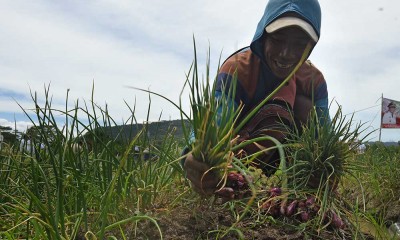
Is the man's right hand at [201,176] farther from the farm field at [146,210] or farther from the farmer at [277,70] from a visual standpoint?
the farmer at [277,70]

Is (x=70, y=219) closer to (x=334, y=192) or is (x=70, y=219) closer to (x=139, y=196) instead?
(x=139, y=196)

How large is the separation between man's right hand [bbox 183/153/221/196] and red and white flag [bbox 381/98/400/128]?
5483 millimetres

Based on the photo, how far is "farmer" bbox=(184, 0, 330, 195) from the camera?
202 cm

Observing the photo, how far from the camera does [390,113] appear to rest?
6.21 m

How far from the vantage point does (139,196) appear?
3.73ft

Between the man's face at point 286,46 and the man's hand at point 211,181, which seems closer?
→ the man's hand at point 211,181

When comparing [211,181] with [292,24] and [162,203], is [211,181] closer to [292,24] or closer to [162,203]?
[162,203]

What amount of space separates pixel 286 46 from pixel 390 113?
4.79m

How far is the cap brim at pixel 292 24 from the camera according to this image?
201 cm

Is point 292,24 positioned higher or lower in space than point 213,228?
higher

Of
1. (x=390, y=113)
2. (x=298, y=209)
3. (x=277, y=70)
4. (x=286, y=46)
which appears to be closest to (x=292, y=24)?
(x=286, y=46)

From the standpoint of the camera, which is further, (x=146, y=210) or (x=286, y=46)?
(x=286, y=46)

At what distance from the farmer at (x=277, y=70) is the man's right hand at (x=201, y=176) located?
0.81 metres

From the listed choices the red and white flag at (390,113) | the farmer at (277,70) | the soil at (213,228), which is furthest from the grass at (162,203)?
the red and white flag at (390,113)
